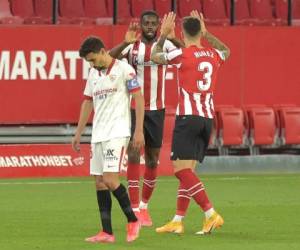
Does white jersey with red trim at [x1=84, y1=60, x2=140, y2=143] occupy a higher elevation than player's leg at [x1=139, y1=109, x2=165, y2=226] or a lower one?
higher

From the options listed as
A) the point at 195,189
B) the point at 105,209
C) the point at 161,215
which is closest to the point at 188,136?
the point at 195,189

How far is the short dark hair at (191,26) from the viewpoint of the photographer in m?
12.4

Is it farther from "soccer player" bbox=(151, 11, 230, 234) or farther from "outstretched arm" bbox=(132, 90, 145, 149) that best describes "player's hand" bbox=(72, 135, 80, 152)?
"soccer player" bbox=(151, 11, 230, 234)

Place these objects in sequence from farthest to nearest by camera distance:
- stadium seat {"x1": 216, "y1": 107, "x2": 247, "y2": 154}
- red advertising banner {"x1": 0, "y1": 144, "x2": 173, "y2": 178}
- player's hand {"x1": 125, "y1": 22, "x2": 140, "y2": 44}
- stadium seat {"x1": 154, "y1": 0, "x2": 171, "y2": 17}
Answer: stadium seat {"x1": 154, "y1": 0, "x2": 171, "y2": 17} < stadium seat {"x1": 216, "y1": 107, "x2": 247, "y2": 154} < red advertising banner {"x1": 0, "y1": 144, "x2": 173, "y2": 178} < player's hand {"x1": 125, "y1": 22, "x2": 140, "y2": 44}

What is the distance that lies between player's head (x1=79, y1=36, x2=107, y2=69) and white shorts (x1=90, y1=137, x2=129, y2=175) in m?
0.82

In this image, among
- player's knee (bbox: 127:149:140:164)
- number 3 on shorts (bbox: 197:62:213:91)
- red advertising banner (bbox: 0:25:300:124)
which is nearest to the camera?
number 3 on shorts (bbox: 197:62:213:91)

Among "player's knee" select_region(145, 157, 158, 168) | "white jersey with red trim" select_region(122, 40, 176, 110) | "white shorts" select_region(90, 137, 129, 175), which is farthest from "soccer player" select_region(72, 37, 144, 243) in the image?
"player's knee" select_region(145, 157, 158, 168)

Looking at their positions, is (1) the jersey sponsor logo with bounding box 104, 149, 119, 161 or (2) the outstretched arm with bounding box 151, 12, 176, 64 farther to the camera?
(2) the outstretched arm with bounding box 151, 12, 176, 64

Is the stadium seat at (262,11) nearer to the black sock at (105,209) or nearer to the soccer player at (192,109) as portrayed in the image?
the soccer player at (192,109)

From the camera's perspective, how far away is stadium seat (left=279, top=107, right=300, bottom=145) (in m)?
22.4

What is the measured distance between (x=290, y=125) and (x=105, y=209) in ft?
35.8

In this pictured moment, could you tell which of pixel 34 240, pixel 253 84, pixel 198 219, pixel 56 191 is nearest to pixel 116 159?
pixel 34 240

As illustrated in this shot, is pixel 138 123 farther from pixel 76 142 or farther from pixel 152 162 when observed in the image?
pixel 152 162

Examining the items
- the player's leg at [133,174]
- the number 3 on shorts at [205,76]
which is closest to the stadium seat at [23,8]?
the player's leg at [133,174]
